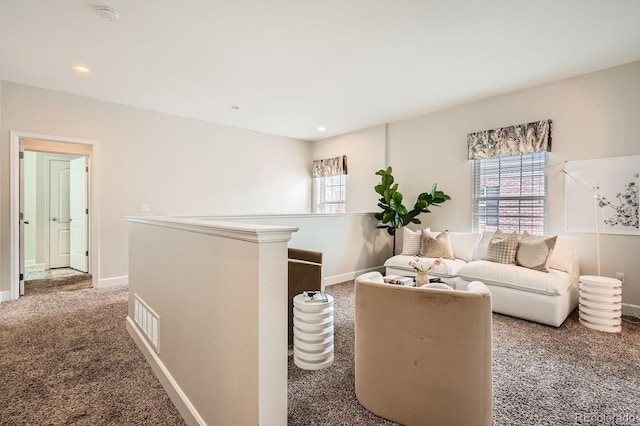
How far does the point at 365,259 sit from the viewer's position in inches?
201

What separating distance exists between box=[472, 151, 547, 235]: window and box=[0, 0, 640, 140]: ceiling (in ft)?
3.24

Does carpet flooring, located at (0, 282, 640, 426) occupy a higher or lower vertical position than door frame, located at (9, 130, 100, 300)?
lower

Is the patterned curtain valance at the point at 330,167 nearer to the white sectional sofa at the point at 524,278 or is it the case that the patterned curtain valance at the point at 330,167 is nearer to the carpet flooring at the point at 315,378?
the white sectional sofa at the point at 524,278

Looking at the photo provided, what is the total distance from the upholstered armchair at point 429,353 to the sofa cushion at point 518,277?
195 centimetres

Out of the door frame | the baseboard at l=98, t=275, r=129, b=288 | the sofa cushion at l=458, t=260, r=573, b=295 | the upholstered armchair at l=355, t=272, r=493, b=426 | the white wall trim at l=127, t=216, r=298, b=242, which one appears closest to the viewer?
the white wall trim at l=127, t=216, r=298, b=242

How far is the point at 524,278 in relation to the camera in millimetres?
3123

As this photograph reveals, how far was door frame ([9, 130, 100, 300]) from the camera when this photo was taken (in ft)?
12.4

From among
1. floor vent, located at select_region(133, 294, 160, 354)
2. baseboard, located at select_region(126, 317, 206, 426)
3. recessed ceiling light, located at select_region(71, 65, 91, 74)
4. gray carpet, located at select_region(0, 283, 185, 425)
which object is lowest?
gray carpet, located at select_region(0, 283, 185, 425)

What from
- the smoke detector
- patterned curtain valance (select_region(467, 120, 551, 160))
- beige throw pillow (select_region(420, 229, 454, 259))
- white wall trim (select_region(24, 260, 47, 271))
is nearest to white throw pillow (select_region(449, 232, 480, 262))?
beige throw pillow (select_region(420, 229, 454, 259))

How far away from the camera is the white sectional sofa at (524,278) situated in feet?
9.77

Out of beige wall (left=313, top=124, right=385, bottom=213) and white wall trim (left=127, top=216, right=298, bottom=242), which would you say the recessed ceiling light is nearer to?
white wall trim (left=127, top=216, right=298, bottom=242)

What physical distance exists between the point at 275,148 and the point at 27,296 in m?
4.56

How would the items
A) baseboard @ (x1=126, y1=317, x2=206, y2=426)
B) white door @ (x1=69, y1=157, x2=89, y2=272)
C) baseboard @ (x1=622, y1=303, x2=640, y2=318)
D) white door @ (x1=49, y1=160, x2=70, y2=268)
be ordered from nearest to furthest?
baseboard @ (x1=126, y1=317, x2=206, y2=426), baseboard @ (x1=622, y1=303, x2=640, y2=318), white door @ (x1=69, y1=157, x2=89, y2=272), white door @ (x1=49, y1=160, x2=70, y2=268)

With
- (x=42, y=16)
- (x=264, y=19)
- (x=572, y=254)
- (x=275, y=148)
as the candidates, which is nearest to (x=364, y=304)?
(x=264, y=19)
